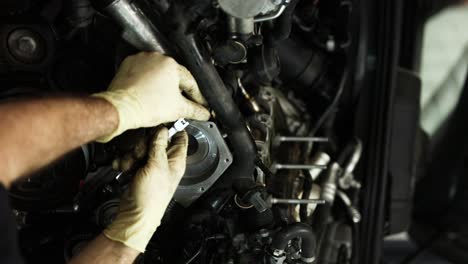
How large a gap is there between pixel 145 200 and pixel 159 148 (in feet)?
0.34

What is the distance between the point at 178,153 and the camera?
3.32 ft

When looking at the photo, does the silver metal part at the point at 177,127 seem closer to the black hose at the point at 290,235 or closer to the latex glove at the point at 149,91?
the latex glove at the point at 149,91

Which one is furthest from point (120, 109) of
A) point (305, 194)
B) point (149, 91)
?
point (305, 194)

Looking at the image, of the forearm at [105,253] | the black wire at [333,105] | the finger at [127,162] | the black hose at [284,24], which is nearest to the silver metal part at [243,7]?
the black hose at [284,24]

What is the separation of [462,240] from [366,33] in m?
1.17

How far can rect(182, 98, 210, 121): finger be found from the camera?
999 millimetres

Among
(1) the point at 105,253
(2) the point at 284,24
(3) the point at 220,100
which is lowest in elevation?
(1) the point at 105,253

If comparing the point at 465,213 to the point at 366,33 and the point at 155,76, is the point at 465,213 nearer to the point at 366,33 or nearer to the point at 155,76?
the point at 366,33

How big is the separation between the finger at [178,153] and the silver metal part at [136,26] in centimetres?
18

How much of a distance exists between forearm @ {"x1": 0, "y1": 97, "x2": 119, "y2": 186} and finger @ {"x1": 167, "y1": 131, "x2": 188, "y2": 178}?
0.16m

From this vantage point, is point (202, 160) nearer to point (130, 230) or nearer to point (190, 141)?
point (190, 141)

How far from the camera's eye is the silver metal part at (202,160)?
1084 mm

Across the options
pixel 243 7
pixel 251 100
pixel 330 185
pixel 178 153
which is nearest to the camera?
pixel 243 7

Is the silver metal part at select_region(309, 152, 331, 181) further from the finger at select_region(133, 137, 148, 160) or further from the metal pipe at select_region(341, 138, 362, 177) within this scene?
the finger at select_region(133, 137, 148, 160)
